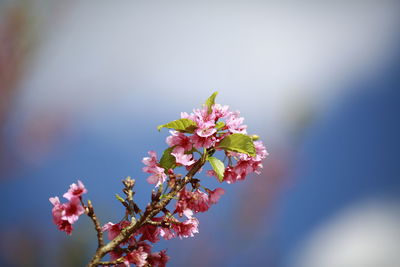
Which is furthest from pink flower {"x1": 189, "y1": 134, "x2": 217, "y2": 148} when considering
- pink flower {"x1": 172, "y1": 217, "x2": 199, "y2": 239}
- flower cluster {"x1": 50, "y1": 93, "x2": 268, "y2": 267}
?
pink flower {"x1": 172, "y1": 217, "x2": 199, "y2": 239}

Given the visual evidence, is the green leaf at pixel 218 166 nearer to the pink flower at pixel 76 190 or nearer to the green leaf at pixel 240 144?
the green leaf at pixel 240 144

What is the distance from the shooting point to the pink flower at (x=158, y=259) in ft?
2.06

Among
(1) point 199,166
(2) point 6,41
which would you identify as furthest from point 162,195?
(2) point 6,41

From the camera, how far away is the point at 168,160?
0.67 meters

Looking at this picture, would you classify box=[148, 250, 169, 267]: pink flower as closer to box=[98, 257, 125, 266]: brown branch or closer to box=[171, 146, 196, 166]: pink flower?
box=[98, 257, 125, 266]: brown branch

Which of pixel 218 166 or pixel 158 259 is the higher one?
pixel 218 166

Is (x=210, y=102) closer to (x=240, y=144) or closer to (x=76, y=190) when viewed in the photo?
(x=240, y=144)

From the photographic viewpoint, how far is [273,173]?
337cm

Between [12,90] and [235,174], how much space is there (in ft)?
11.7

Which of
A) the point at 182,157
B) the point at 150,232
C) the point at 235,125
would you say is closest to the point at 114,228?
the point at 150,232

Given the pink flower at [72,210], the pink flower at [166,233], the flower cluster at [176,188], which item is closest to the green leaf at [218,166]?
the flower cluster at [176,188]

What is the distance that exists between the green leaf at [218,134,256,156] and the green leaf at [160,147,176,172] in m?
0.10

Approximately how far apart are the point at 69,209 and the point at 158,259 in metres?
0.17

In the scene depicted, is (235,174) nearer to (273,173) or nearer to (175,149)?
(175,149)
